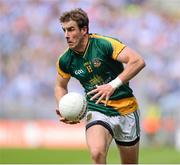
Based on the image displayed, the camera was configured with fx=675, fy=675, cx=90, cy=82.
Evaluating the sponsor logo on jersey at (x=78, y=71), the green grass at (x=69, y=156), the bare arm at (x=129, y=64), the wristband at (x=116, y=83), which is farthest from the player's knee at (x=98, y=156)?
the green grass at (x=69, y=156)

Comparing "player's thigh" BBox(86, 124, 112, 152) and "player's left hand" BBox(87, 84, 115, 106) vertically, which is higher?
"player's left hand" BBox(87, 84, 115, 106)

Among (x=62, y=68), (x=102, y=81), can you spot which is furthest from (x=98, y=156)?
(x=62, y=68)

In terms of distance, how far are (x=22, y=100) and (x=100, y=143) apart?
12606 millimetres

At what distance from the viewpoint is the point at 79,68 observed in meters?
8.29

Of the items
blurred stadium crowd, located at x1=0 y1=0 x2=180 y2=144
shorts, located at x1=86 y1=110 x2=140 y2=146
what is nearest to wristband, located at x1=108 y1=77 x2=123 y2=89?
shorts, located at x1=86 y1=110 x2=140 y2=146

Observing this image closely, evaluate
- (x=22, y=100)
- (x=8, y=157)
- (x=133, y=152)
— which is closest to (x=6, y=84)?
(x=22, y=100)

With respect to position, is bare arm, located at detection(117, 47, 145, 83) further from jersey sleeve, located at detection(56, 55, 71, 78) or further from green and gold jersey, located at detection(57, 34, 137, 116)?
jersey sleeve, located at detection(56, 55, 71, 78)

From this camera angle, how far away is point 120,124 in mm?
8477

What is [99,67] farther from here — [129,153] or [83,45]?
[129,153]

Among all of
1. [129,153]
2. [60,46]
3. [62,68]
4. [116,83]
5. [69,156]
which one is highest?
[60,46]

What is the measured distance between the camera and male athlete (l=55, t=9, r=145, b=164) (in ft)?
25.9

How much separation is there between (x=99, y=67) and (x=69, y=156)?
365 inches

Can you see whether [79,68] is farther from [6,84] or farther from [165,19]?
[165,19]

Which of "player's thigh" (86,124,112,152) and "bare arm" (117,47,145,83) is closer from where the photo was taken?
"player's thigh" (86,124,112,152)
